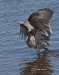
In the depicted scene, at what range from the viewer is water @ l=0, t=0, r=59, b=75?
781 cm

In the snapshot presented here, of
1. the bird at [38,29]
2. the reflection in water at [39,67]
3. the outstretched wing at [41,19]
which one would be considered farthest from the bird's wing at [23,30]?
the reflection in water at [39,67]

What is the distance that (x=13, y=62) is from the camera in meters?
8.30

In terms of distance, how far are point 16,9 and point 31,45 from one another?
4408 mm

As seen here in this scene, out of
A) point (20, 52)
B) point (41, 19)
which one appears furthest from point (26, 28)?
point (20, 52)

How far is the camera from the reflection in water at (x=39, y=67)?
25.0ft

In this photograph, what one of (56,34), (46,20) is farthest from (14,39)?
(46,20)

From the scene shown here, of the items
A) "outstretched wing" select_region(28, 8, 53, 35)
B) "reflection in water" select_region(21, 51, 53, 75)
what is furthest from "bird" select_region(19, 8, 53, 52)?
"reflection in water" select_region(21, 51, 53, 75)

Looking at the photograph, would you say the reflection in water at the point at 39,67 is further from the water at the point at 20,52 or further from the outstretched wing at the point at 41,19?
the outstretched wing at the point at 41,19

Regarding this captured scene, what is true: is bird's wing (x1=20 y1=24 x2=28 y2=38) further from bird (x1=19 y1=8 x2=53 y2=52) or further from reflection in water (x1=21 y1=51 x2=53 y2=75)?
reflection in water (x1=21 y1=51 x2=53 y2=75)

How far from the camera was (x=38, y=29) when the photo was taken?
27.3 ft

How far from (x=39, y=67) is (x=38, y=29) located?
857 millimetres

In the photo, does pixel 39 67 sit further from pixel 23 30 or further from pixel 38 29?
pixel 23 30

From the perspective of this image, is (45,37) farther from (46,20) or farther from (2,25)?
(2,25)

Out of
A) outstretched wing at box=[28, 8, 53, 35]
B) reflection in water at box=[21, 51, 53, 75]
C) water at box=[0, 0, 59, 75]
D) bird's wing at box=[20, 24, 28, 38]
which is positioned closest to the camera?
reflection in water at box=[21, 51, 53, 75]
